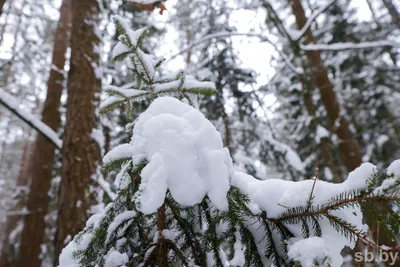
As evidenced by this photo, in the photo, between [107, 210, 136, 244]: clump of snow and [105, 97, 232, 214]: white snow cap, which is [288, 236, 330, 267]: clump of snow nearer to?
[105, 97, 232, 214]: white snow cap

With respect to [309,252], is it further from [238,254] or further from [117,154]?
[117,154]

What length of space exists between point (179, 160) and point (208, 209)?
0.30 meters

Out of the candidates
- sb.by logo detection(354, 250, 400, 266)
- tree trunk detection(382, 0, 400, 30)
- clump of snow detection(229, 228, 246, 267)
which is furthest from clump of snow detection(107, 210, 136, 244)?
tree trunk detection(382, 0, 400, 30)

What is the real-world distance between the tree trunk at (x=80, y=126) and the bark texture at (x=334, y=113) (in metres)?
5.47

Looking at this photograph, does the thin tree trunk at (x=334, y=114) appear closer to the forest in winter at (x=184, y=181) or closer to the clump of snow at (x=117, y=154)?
the forest in winter at (x=184, y=181)

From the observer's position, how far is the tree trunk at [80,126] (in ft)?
8.87

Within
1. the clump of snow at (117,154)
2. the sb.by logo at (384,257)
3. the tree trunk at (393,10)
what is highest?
the tree trunk at (393,10)

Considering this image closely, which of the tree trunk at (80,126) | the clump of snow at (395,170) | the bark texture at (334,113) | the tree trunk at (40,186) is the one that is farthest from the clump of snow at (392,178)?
the tree trunk at (40,186)

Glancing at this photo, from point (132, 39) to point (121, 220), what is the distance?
1005 millimetres

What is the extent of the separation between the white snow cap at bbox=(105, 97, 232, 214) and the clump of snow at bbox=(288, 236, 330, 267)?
0.29m

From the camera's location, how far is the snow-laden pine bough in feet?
3.32

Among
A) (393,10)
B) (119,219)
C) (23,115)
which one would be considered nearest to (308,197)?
(119,219)

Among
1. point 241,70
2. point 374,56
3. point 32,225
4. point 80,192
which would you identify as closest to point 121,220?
point 80,192

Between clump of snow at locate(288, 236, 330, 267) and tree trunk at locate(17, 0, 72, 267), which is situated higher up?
tree trunk at locate(17, 0, 72, 267)
